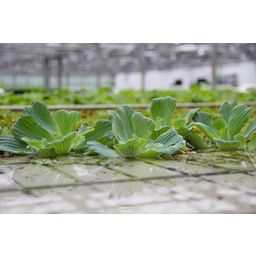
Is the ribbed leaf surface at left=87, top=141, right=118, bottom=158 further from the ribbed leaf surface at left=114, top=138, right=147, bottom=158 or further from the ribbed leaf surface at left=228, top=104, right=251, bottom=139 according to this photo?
the ribbed leaf surface at left=228, top=104, right=251, bottom=139

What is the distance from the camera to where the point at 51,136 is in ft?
6.69

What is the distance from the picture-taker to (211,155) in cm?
201

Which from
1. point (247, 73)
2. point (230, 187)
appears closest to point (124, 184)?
point (230, 187)

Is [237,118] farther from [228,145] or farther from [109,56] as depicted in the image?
[109,56]

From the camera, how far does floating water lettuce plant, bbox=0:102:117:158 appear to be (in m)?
1.91

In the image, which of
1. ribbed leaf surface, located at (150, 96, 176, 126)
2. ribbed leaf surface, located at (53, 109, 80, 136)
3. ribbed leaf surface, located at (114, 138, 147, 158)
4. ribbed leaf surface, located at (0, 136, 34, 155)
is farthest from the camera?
ribbed leaf surface, located at (150, 96, 176, 126)

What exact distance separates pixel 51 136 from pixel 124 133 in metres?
0.28

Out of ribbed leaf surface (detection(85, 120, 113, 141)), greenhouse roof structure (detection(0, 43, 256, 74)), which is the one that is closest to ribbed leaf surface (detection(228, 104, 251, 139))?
ribbed leaf surface (detection(85, 120, 113, 141))

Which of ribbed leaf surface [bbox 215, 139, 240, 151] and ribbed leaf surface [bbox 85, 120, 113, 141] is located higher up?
ribbed leaf surface [bbox 85, 120, 113, 141]

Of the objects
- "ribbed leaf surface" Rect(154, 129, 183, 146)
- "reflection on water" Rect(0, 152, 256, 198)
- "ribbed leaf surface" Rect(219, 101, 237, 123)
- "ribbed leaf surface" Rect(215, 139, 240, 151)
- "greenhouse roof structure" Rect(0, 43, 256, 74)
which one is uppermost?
"greenhouse roof structure" Rect(0, 43, 256, 74)

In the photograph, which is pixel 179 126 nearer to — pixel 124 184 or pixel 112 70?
pixel 124 184

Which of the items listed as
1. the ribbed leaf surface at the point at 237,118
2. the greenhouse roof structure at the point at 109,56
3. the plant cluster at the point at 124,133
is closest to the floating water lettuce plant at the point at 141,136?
the plant cluster at the point at 124,133

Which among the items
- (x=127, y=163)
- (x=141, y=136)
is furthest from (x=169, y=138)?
(x=127, y=163)
